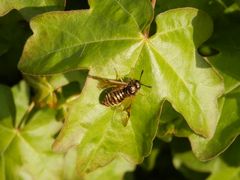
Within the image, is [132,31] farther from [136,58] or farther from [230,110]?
[230,110]

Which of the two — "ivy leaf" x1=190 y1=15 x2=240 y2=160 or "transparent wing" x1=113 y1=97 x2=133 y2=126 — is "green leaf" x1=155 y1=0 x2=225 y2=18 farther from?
"transparent wing" x1=113 y1=97 x2=133 y2=126

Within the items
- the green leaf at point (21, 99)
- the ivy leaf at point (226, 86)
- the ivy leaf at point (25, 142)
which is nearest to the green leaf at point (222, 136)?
the ivy leaf at point (226, 86)

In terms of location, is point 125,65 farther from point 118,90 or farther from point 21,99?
point 21,99

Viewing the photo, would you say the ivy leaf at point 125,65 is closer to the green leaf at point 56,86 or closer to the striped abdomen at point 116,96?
the striped abdomen at point 116,96

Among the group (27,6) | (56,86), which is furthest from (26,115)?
(27,6)

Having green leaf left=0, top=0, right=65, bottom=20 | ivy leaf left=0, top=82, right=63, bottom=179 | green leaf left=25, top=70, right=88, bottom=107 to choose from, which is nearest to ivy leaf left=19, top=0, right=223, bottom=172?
green leaf left=0, top=0, right=65, bottom=20

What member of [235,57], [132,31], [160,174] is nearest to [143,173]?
[160,174]
